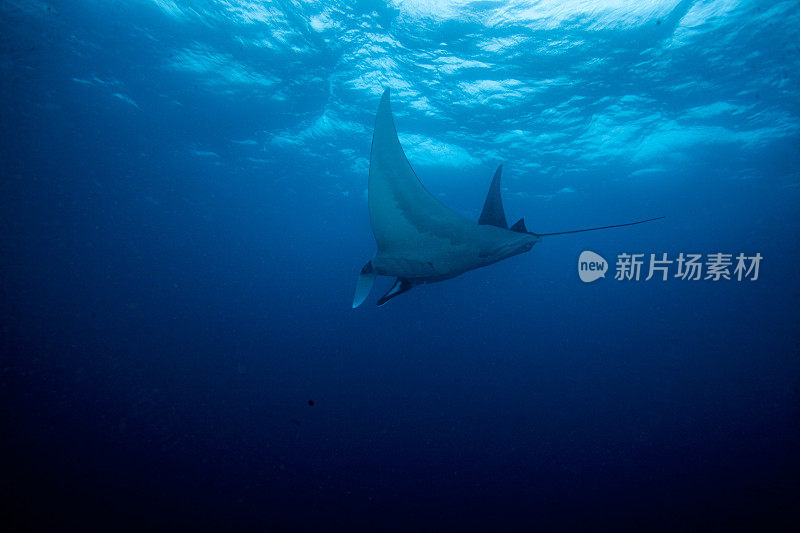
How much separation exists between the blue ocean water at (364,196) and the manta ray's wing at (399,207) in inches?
257

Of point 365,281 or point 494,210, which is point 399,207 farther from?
point 365,281

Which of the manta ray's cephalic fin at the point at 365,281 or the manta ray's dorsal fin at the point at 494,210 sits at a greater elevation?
the manta ray's dorsal fin at the point at 494,210

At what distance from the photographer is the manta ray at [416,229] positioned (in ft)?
Answer: 12.9

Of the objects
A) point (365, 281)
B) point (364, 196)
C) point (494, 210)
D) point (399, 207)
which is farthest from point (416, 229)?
point (364, 196)

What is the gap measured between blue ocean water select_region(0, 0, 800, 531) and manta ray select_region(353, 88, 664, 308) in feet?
20.1

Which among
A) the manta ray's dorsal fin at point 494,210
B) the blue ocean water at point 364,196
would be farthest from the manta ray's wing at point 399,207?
the blue ocean water at point 364,196

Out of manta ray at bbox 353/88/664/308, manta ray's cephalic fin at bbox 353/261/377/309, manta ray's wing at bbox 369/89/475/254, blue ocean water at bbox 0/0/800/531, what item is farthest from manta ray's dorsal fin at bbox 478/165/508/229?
blue ocean water at bbox 0/0/800/531

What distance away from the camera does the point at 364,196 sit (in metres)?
23.9

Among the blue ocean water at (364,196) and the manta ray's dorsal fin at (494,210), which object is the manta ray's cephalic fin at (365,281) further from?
the blue ocean water at (364,196)

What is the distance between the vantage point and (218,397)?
13.6 metres

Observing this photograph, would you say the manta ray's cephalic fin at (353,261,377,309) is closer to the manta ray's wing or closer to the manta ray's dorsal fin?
the manta ray's wing

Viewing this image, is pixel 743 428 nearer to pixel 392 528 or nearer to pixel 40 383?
pixel 392 528

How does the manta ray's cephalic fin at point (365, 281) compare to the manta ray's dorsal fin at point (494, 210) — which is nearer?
the manta ray's dorsal fin at point (494, 210)

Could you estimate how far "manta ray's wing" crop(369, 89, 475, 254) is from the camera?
383 cm
